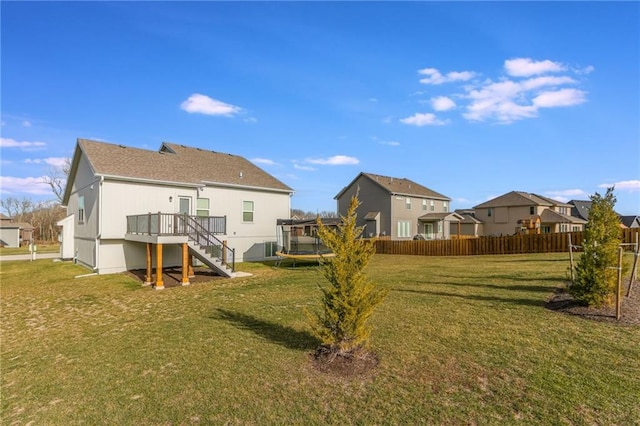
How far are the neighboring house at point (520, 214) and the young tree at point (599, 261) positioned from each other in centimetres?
3286

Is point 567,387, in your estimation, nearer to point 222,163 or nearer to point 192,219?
point 192,219

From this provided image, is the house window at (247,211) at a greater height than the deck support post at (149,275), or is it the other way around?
the house window at (247,211)

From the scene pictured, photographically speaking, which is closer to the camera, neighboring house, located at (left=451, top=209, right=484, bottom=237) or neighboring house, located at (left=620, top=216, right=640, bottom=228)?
neighboring house, located at (left=451, top=209, right=484, bottom=237)

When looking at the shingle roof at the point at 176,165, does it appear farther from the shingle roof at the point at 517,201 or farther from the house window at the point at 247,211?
the shingle roof at the point at 517,201

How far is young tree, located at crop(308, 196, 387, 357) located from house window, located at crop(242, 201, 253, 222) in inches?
580

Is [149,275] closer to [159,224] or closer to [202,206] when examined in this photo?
[159,224]

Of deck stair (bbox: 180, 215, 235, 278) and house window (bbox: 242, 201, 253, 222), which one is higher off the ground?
house window (bbox: 242, 201, 253, 222)

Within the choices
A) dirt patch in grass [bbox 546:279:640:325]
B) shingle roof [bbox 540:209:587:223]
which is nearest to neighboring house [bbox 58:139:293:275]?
dirt patch in grass [bbox 546:279:640:325]

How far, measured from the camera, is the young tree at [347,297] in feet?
17.2

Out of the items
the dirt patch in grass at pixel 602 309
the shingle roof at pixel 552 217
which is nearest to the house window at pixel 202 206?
the dirt patch in grass at pixel 602 309

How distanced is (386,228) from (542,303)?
82.5 feet

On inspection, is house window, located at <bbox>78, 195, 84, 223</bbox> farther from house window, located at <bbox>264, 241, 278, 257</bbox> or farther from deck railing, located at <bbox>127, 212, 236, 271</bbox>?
house window, located at <bbox>264, 241, 278, 257</bbox>

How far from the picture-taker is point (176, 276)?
567 inches

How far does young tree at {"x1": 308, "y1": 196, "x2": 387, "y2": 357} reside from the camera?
5238mm
